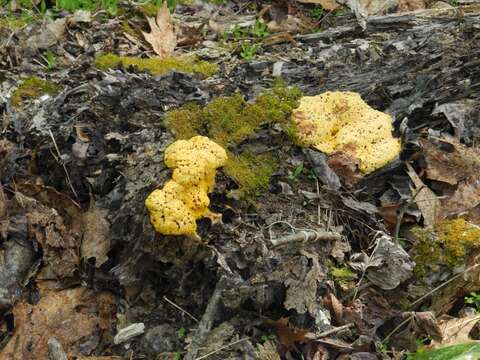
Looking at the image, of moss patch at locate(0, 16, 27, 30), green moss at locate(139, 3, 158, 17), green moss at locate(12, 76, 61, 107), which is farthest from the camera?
green moss at locate(139, 3, 158, 17)

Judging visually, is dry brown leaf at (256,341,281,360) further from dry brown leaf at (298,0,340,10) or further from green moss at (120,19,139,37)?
dry brown leaf at (298,0,340,10)

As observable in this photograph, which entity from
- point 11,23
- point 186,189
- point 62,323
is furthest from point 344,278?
point 11,23

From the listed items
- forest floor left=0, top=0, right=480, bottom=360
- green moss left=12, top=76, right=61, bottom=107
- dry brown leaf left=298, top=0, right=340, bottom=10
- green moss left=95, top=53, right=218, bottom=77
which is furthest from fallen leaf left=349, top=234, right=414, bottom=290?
dry brown leaf left=298, top=0, right=340, bottom=10

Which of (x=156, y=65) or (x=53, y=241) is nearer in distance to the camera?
(x=53, y=241)

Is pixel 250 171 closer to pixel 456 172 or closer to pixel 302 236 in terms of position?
pixel 302 236

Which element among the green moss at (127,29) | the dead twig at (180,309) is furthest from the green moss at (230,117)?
the green moss at (127,29)

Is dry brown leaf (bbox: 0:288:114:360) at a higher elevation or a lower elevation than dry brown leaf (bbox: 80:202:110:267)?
lower
